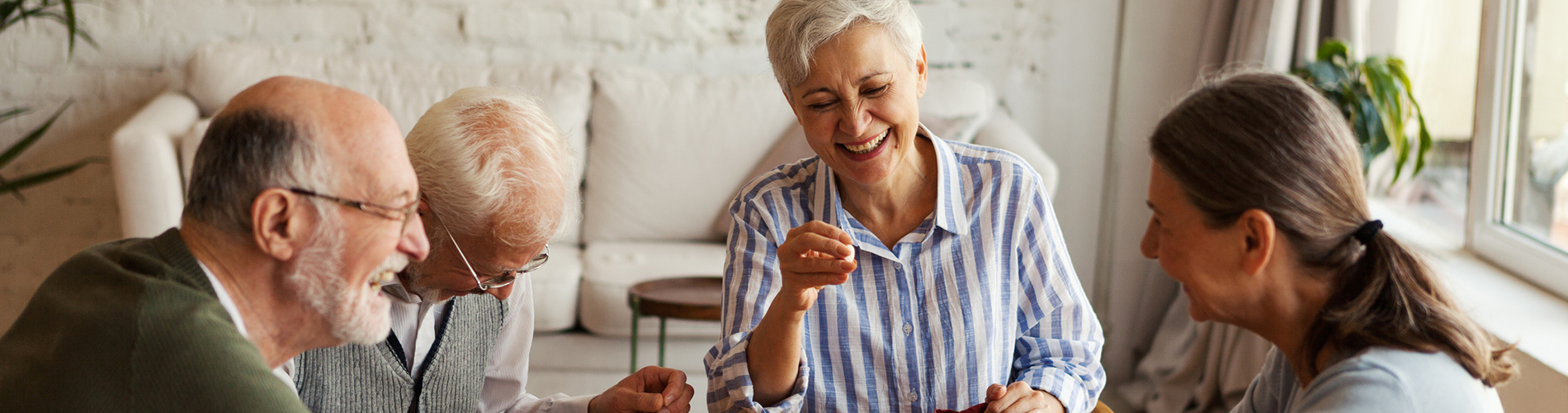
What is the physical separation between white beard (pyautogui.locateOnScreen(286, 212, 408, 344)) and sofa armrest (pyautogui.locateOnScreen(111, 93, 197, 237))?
2.09 meters

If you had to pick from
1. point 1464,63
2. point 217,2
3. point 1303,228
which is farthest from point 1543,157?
point 217,2

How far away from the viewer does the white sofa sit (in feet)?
10.5

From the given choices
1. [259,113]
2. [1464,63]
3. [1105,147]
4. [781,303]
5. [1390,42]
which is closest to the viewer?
[259,113]

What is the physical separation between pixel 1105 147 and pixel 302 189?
10.7 ft

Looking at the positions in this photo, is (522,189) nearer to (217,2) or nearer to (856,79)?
(856,79)

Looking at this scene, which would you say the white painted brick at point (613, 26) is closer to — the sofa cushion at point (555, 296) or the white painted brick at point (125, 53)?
the sofa cushion at point (555, 296)

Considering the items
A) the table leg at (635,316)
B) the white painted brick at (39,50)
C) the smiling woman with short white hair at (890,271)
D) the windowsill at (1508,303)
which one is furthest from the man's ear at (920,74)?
the white painted brick at (39,50)

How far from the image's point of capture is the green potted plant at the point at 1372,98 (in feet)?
7.89

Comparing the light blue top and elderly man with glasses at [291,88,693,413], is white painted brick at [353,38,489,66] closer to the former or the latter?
elderly man with glasses at [291,88,693,413]

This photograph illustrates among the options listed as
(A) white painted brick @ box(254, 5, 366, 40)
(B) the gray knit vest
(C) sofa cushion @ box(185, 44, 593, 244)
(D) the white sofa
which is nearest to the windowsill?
(D) the white sofa

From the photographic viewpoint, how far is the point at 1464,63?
266 centimetres

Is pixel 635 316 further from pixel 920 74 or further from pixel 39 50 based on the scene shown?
pixel 39 50

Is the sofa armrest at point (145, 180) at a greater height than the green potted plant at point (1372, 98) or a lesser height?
lesser

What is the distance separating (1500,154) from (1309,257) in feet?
6.18
